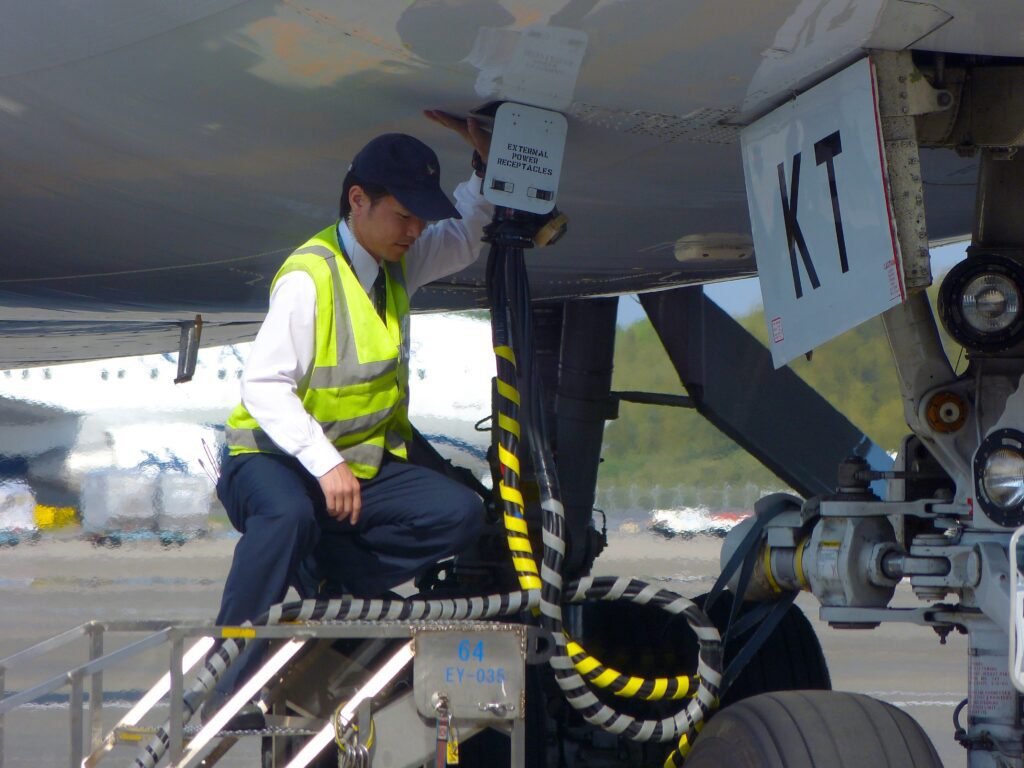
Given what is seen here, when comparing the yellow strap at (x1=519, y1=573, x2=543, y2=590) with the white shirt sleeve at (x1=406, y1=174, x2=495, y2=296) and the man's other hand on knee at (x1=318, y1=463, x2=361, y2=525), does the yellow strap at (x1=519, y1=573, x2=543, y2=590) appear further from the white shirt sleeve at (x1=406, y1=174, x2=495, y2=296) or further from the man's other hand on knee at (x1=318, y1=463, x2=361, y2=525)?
the white shirt sleeve at (x1=406, y1=174, x2=495, y2=296)

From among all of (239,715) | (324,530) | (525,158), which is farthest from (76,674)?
(525,158)

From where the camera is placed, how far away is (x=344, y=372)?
141 inches

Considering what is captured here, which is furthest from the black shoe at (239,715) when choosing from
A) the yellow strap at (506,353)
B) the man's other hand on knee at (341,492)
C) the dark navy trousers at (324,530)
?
the yellow strap at (506,353)

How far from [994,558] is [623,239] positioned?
1864mm

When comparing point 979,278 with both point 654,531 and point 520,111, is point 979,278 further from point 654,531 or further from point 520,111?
point 654,531

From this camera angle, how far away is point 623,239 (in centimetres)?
474

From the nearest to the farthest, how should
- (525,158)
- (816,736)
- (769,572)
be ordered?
(816,736), (525,158), (769,572)

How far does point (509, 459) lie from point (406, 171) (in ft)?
2.66

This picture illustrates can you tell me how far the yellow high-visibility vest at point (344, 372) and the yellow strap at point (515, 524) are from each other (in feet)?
1.25

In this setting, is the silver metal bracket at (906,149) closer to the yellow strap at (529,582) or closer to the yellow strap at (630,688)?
the yellow strap at (529,582)

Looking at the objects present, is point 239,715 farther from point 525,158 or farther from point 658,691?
point 525,158

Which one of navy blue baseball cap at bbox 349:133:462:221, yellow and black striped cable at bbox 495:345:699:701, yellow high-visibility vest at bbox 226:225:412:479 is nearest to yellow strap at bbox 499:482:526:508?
yellow and black striped cable at bbox 495:345:699:701

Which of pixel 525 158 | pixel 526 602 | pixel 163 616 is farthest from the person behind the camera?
pixel 163 616

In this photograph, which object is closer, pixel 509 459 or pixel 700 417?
pixel 509 459
